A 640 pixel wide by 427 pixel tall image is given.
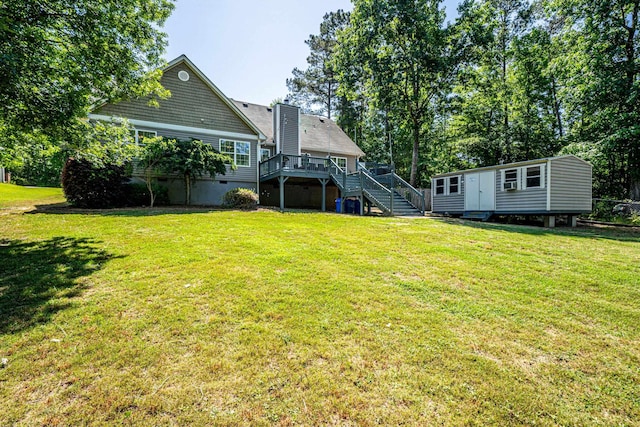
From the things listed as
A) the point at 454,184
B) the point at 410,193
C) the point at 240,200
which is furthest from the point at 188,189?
the point at 454,184

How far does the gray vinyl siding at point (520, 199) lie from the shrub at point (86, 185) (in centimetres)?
1625

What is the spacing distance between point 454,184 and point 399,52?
9446 millimetres

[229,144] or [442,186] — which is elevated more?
[229,144]

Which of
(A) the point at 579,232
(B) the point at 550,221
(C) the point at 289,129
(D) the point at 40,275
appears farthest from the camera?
(C) the point at 289,129

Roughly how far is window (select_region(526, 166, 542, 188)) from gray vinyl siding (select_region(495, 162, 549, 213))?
0.22 meters

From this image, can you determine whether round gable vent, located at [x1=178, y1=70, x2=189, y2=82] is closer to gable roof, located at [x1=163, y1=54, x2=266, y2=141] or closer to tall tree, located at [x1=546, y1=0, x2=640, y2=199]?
gable roof, located at [x1=163, y1=54, x2=266, y2=141]

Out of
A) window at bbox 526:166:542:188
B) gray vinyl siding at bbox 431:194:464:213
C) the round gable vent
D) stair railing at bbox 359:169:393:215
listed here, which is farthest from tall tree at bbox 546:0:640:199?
the round gable vent

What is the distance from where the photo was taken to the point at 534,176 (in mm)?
12062

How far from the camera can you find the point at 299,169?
15109 mm

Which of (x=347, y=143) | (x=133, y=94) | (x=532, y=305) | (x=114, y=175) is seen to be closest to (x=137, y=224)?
(x=133, y=94)

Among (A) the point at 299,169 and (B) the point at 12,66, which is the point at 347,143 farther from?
(B) the point at 12,66

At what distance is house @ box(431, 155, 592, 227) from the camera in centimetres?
1167

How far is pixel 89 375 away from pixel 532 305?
182 inches

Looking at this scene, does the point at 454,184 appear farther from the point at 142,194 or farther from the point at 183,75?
the point at 142,194
